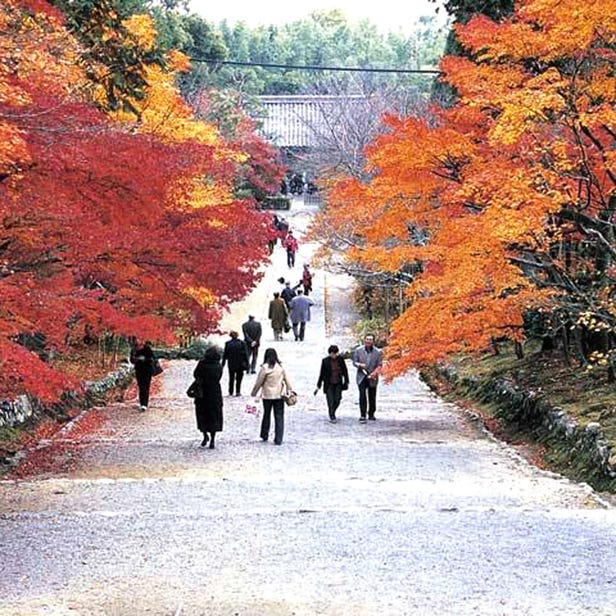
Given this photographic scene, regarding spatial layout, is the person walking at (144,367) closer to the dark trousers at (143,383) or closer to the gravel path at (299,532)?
the dark trousers at (143,383)

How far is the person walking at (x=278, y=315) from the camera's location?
109 feet

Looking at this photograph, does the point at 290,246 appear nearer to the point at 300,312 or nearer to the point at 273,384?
the point at 300,312

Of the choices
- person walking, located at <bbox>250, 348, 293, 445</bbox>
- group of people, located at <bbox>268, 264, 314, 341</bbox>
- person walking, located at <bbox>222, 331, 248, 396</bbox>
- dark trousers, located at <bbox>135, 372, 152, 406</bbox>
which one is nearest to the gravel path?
person walking, located at <bbox>250, 348, 293, 445</bbox>

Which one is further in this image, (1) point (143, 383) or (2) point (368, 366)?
(1) point (143, 383)

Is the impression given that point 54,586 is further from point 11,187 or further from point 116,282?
point 116,282

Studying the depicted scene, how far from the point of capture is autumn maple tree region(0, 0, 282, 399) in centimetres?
1185

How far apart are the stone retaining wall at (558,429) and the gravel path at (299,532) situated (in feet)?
2.10

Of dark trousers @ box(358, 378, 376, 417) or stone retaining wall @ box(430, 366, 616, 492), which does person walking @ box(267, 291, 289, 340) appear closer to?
stone retaining wall @ box(430, 366, 616, 492)

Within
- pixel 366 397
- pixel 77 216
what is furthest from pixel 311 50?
pixel 77 216

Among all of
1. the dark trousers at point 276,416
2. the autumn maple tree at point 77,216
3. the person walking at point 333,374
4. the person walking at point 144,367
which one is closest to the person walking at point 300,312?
the autumn maple tree at point 77,216

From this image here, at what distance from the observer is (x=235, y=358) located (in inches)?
832

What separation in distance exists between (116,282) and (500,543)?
11.0 meters

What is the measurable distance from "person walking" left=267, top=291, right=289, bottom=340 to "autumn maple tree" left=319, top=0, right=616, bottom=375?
1400 cm

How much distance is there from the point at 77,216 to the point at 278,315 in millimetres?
20448
